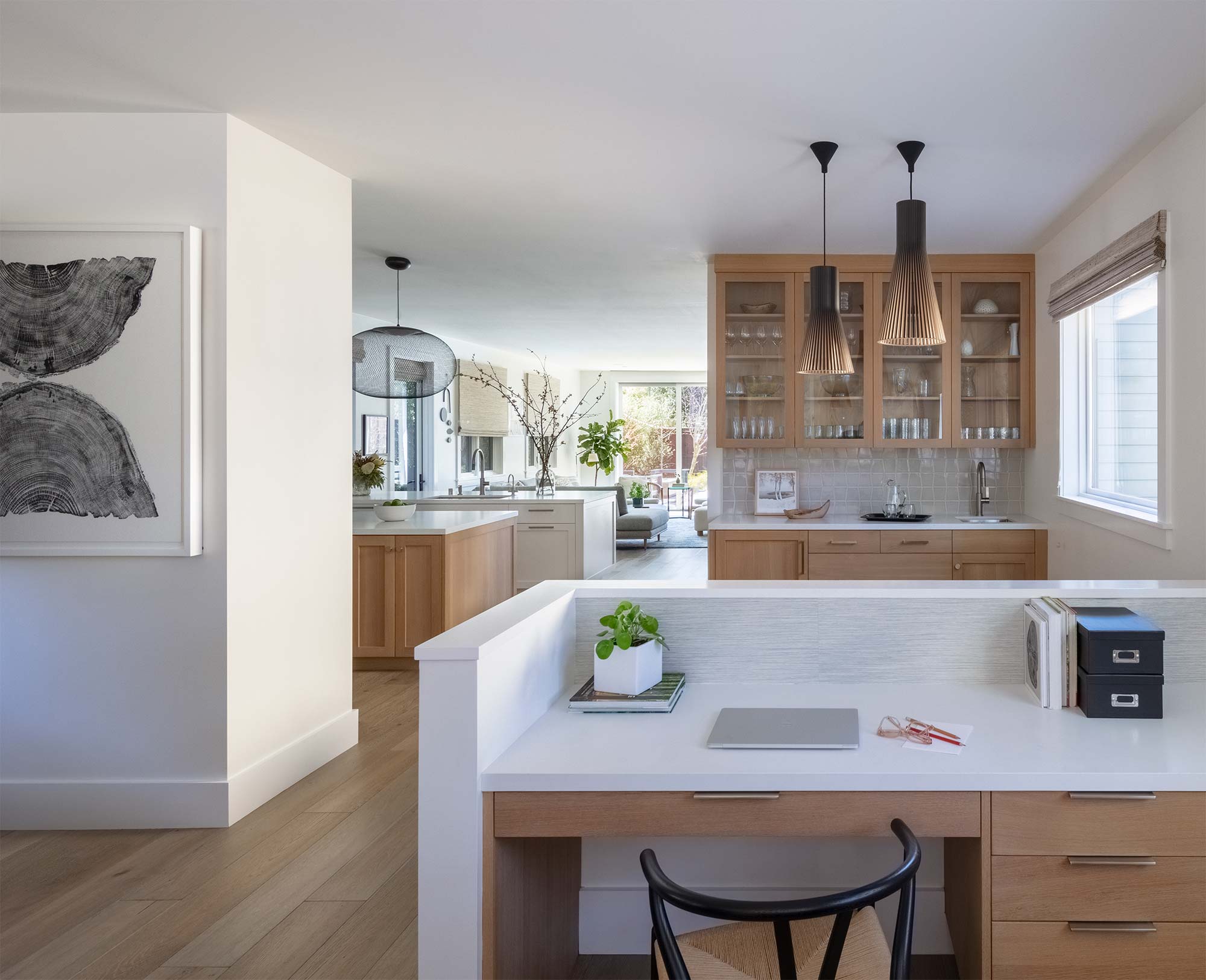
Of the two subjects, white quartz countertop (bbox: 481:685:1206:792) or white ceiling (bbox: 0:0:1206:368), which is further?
white ceiling (bbox: 0:0:1206:368)

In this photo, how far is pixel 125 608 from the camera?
119 inches

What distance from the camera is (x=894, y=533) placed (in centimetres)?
496

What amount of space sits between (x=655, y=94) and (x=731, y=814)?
90.0 inches

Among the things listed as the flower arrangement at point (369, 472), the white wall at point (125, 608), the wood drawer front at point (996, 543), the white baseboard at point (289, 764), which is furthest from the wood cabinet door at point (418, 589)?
the wood drawer front at point (996, 543)

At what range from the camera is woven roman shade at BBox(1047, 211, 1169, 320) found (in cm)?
330

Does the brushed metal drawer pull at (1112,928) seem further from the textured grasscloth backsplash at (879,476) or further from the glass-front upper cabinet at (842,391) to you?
the textured grasscloth backsplash at (879,476)

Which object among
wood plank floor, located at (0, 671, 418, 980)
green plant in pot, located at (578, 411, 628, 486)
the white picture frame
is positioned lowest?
wood plank floor, located at (0, 671, 418, 980)

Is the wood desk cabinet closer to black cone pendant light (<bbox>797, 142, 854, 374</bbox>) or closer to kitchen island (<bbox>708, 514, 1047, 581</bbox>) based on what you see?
kitchen island (<bbox>708, 514, 1047, 581</bbox>)

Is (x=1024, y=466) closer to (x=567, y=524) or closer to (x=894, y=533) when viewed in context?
(x=894, y=533)

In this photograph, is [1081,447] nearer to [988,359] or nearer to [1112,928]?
[988,359]

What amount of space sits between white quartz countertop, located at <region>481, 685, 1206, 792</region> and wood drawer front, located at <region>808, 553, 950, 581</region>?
2.93 meters

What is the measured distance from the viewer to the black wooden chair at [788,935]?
1.22 meters

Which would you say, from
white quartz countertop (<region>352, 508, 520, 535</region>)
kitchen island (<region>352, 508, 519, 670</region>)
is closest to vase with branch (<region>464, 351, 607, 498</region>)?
white quartz countertop (<region>352, 508, 520, 535</region>)

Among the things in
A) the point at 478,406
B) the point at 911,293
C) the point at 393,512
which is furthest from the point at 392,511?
the point at 478,406
